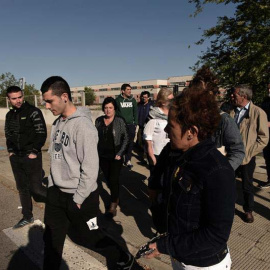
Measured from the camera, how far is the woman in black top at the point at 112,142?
3.94 m

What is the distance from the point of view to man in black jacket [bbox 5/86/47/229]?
3652 millimetres

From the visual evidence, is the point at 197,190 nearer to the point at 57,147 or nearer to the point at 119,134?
the point at 57,147

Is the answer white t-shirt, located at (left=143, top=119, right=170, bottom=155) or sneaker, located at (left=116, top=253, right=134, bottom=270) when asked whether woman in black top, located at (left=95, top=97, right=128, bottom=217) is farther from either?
sneaker, located at (left=116, top=253, right=134, bottom=270)

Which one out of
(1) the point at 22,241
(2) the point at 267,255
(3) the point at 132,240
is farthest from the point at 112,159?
(2) the point at 267,255

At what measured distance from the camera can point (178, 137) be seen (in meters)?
1.40

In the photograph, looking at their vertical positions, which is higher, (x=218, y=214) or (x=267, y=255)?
(x=218, y=214)

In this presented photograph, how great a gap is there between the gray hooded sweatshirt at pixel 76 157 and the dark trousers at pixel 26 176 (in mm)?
1555

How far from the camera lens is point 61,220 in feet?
7.80

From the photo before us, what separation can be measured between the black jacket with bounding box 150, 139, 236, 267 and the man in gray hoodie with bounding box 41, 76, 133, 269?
1.02m

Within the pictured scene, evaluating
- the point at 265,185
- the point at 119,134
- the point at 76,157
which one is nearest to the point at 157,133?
the point at 119,134

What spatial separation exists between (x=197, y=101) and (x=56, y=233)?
1.81 m

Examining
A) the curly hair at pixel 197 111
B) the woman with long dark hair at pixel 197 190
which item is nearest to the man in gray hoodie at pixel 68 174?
the woman with long dark hair at pixel 197 190

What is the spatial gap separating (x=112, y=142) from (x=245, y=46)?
200 inches

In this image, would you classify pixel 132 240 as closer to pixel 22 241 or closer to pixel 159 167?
pixel 22 241
